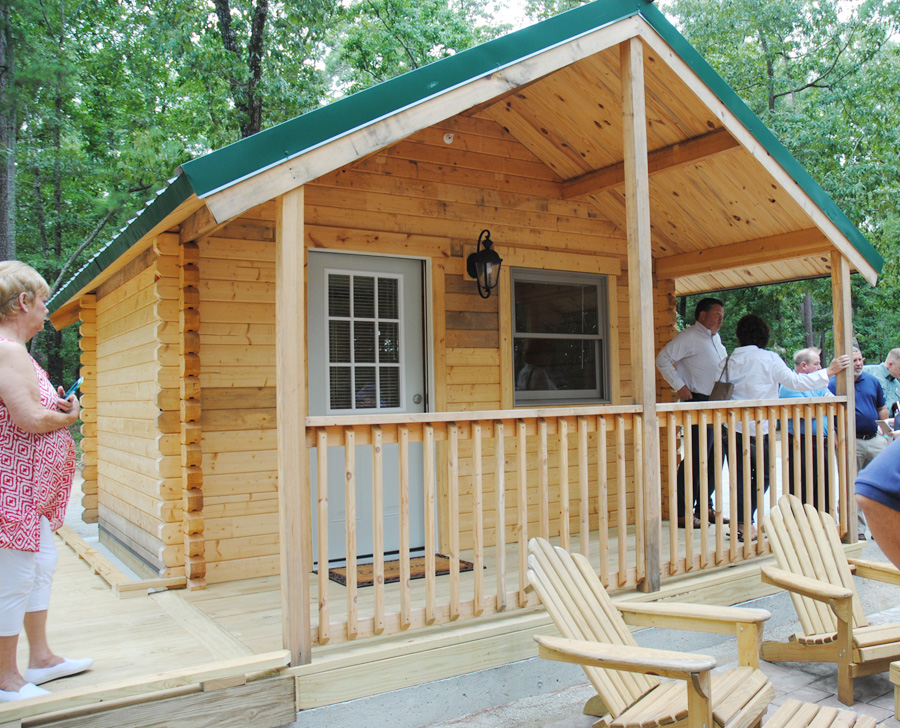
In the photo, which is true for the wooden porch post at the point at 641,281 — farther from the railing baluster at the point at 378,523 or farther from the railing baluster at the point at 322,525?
the railing baluster at the point at 322,525

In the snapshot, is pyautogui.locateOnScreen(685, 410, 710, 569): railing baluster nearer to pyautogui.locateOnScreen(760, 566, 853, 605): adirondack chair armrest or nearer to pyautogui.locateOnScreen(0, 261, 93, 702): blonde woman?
pyautogui.locateOnScreen(760, 566, 853, 605): adirondack chair armrest

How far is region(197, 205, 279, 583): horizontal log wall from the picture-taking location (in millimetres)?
4512

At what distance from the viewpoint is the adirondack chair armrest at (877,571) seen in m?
4.38

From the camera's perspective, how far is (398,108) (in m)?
3.33

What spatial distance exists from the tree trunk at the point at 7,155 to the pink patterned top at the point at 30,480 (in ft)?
42.8

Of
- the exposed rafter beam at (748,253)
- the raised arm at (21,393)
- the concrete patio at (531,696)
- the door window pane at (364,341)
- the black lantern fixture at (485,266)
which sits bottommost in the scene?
the concrete patio at (531,696)

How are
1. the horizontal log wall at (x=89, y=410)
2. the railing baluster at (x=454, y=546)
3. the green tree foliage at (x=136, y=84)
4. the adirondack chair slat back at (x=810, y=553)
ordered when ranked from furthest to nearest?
the green tree foliage at (x=136, y=84) → the horizontal log wall at (x=89, y=410) → the adirondack chair slat back at (x=810, y=553) → the railing baluster at (x=454, y=546)

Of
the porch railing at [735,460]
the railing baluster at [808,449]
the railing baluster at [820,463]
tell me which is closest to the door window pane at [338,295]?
the porch railing at [735,460]

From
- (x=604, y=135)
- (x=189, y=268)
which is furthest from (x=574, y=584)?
(x=604, y=135)

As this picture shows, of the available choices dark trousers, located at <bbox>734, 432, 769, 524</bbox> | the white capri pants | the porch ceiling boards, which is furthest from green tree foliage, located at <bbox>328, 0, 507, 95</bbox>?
the white capri pants

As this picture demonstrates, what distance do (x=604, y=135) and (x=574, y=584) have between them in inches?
123

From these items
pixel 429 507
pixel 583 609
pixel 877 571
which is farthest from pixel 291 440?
pixel 877 571

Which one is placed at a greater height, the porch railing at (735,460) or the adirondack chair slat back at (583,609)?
the porch railing at (735,460)

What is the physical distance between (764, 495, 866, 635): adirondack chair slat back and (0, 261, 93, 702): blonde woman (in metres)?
3.45
